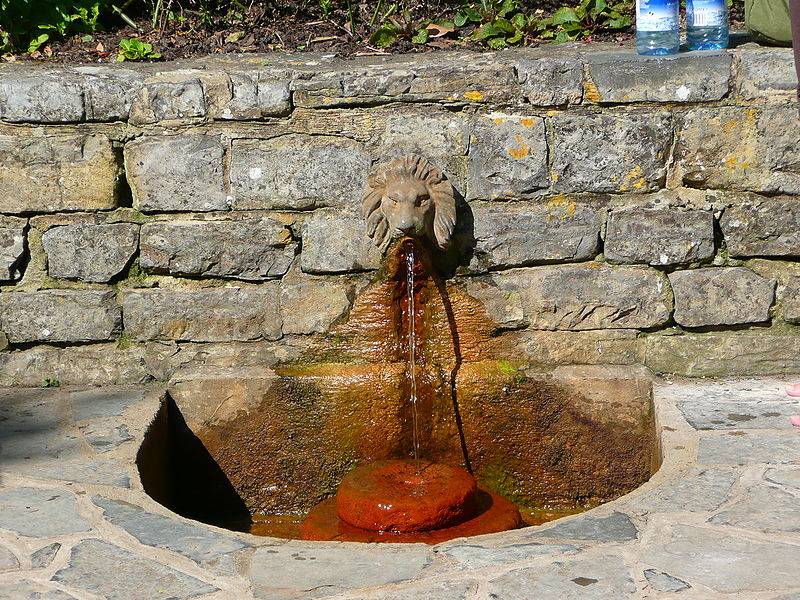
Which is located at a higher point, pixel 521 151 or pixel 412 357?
pixel 521 151

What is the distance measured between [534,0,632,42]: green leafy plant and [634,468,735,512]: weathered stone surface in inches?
76.6

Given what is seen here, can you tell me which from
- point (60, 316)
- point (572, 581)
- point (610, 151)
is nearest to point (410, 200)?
point (610, 151)

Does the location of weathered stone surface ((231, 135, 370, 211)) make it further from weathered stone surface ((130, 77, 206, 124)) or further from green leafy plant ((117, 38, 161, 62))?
green leafy plant ((117, 38, 161, 62))

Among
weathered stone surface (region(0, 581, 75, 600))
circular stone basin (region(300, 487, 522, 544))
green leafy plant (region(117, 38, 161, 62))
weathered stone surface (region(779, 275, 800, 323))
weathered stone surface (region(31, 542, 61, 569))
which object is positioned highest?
green leafy plant (region(117, 38, 161, 62))

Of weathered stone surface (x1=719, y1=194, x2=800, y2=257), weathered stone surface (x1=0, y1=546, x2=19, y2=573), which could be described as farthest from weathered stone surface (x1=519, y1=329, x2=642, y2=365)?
weathered stone surface (x1=0, y1=546, x2=19, y2=573)

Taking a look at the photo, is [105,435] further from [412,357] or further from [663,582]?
[663,582]

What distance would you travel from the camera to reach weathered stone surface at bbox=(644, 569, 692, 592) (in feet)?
6.63

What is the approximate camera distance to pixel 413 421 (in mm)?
3377

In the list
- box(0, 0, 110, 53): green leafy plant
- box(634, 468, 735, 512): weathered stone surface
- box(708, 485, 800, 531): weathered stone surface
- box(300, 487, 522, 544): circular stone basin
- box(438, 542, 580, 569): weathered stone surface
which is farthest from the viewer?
box(0, 0, 110, 53): green leafy plant

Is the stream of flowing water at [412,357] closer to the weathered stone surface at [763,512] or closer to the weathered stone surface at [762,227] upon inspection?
the weathered stone surface at [762,227]

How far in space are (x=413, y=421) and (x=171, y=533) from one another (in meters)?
1.18

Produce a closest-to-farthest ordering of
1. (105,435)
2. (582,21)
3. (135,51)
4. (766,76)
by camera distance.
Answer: (105,435), (766,76), (135,51), (582,21)

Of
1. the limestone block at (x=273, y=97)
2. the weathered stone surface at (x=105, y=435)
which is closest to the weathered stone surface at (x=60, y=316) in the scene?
the weathered stone surface at (x=105, y=435)

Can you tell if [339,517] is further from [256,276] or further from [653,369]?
[653,369]
